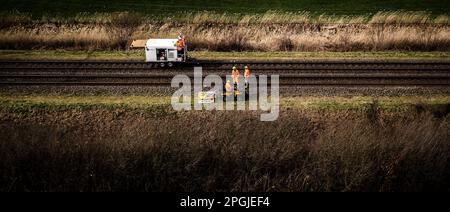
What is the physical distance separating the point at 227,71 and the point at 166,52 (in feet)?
10.0

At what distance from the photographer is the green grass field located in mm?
32781

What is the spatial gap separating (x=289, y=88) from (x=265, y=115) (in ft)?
10.5

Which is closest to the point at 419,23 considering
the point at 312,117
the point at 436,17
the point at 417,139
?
the point at 436,17

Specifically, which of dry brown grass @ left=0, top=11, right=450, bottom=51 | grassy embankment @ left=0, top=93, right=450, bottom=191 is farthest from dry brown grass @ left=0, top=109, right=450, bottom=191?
dry brown grass @ left=0, top=11, right=450, bottom=51

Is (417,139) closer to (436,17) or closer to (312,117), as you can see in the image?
(312,117)

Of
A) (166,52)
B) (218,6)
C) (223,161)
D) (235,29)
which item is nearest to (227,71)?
(166,52)

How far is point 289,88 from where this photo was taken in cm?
1797

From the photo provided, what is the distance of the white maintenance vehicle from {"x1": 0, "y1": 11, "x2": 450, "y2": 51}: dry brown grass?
13.8 feet

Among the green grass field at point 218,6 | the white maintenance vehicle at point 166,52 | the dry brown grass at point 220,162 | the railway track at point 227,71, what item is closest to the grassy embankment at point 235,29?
the green grass field at point 218,6

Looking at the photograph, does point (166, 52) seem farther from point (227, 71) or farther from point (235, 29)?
point (235, 29)

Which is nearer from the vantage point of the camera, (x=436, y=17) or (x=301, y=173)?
(x=301, y=173)

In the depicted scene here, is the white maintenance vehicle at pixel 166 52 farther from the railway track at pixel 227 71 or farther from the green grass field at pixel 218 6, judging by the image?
the green grass field at pixel 218 6

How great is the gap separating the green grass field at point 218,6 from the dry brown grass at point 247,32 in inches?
159

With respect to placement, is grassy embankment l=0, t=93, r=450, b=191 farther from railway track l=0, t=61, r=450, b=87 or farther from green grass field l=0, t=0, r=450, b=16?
green grass field l=0, t=0, r=450, b=16
